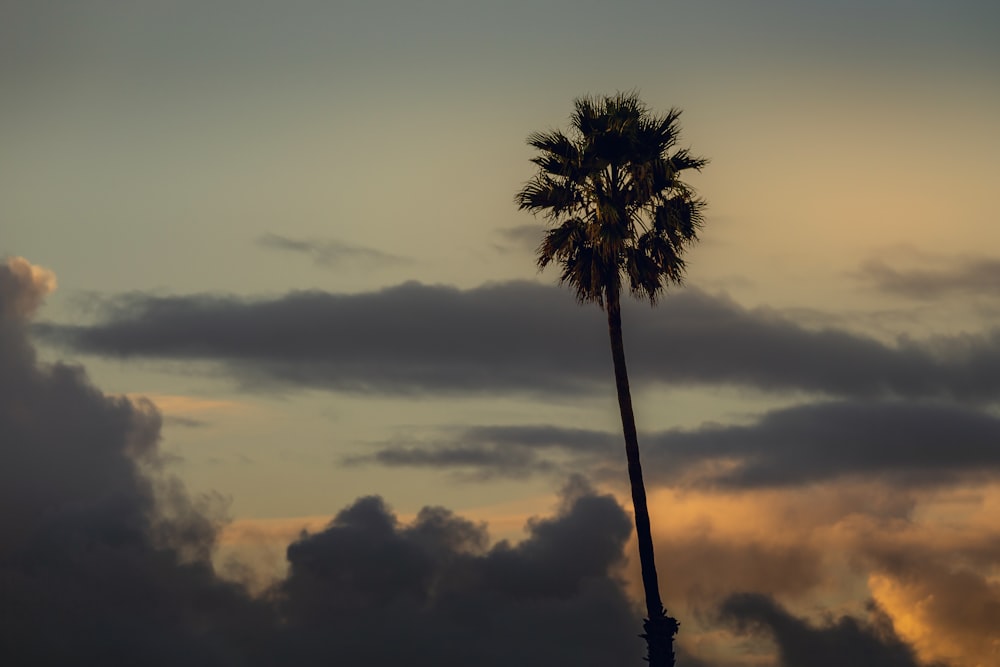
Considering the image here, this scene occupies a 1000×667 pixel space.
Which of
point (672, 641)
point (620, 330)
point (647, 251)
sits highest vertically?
point (647, 251)

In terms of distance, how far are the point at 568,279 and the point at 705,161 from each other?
6980 mm

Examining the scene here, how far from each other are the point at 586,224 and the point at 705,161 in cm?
514

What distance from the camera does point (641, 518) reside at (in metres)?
49.3

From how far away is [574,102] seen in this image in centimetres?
5362

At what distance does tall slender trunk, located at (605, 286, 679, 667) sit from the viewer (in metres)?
48.2

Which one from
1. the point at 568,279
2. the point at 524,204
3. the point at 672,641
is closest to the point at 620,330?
the point at 568,279

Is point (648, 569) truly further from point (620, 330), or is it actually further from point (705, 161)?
point (705, 161)

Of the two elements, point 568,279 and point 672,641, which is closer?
point 672,641

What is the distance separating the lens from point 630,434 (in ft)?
165

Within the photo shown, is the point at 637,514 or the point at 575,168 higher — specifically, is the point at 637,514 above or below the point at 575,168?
below

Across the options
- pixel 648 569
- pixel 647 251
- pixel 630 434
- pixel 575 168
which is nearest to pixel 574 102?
pixel 575 168

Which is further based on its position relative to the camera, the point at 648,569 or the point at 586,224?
the point at 586,224

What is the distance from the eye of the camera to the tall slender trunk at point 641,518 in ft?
158

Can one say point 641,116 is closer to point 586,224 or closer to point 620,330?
point 586,224
